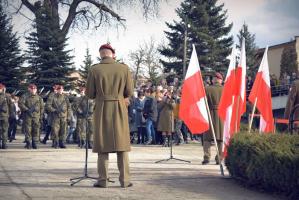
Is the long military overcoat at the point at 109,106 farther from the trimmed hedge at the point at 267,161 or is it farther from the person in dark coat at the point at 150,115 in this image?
the person in dark coat at the point at 150,115

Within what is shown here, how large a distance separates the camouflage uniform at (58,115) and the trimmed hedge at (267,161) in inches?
354

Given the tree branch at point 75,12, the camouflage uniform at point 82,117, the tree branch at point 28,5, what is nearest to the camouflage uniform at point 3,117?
the camouflage uniform at point 82,117

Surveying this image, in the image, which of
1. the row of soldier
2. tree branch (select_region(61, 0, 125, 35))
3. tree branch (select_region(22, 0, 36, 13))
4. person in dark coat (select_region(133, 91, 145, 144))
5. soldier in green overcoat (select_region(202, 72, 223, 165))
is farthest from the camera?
tree branch (select_region(61, 0, 125, 35))

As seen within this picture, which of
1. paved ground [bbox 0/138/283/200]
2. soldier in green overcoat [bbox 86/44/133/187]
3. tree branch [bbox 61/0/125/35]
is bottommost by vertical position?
paved ground [bbox 0/138/283/200]

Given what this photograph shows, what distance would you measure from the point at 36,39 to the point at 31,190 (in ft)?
79.0

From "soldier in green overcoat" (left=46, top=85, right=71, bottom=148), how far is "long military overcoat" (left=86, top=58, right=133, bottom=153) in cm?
893

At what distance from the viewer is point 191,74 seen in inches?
403

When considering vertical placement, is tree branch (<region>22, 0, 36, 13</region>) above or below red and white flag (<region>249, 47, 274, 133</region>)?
above

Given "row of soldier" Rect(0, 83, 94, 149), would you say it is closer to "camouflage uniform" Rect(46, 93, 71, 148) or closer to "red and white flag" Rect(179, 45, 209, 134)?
"camouflage uniform" Rect(46, 93, 71, 148)

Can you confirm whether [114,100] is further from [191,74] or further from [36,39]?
[36,39]

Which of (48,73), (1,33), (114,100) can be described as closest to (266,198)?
(114,100)

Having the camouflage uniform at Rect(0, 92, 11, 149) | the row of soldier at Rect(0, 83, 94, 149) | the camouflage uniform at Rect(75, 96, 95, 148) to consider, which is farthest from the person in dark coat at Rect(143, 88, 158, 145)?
the camouflage uniform at Rect(0, 92, 11, 149)

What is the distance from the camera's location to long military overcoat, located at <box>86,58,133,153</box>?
8156 millimetres

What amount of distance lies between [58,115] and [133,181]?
8764 millimetres
